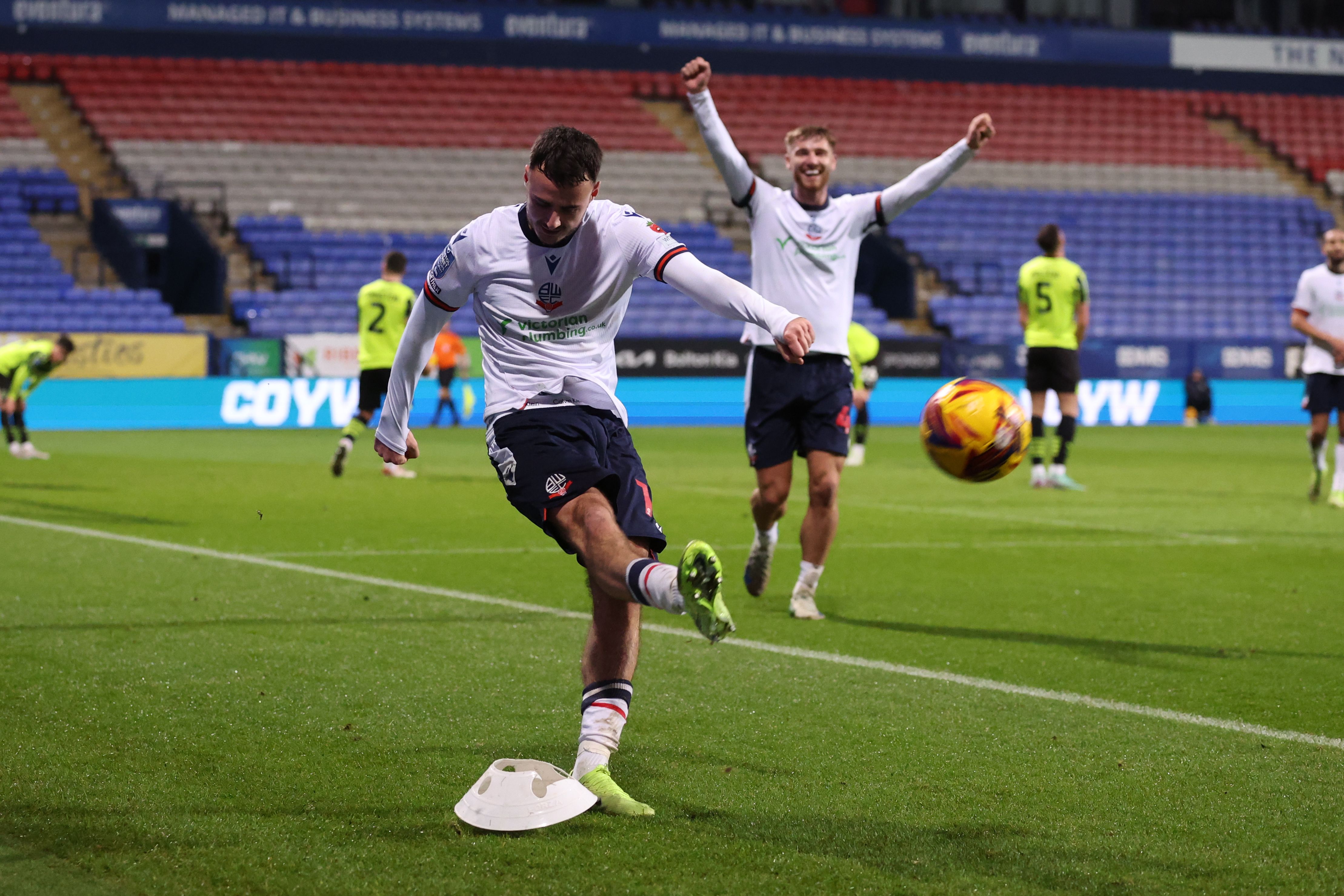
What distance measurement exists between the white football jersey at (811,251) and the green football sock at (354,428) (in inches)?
350

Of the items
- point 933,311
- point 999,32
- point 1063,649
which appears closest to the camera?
point 1063,649

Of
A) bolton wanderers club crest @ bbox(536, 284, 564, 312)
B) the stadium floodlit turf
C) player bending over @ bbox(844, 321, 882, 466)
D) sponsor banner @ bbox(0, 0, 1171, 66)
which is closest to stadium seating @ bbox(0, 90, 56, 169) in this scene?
sponsor banner @ bbox(0, 0, 1171, 66)

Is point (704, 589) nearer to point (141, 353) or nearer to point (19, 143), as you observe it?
point (141, 353)

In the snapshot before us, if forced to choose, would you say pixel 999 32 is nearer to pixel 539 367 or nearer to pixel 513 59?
pixel 513 59

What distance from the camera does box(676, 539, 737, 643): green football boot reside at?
3508 mm

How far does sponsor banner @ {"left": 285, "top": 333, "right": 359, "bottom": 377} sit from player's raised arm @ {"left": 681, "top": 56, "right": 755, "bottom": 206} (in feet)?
61.4

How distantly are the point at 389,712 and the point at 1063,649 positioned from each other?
9.71 ft

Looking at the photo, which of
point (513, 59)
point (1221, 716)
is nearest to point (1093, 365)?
point (513, 59)

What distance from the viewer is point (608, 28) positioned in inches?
1357

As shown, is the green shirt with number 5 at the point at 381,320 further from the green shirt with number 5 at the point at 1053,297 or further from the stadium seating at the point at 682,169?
the stadium seating at the point at 682,169

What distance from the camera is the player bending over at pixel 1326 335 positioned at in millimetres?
12281

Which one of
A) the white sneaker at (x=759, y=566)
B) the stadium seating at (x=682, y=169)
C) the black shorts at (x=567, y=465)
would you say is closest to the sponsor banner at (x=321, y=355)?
the stadium seating at (x=682, y=169)

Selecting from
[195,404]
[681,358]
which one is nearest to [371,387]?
[195,404]

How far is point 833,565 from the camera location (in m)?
9.15
